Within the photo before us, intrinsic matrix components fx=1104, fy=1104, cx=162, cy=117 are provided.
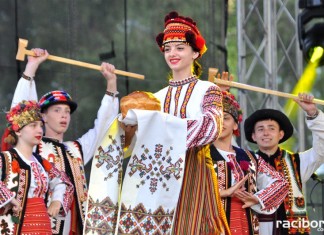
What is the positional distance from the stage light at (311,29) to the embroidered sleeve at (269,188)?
2.63 ft

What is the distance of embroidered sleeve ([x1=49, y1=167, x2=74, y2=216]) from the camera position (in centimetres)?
651

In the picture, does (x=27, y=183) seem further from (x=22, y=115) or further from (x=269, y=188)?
(x=269, y=188)

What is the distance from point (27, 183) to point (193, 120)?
3.77ft

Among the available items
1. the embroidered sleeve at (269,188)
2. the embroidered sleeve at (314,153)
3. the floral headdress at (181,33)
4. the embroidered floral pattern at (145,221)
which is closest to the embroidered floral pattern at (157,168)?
the embroidered floral pattern at (145,221)

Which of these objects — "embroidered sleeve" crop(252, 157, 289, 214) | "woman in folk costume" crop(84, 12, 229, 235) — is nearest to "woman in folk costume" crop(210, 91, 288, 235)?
"embroidered sleeve" crop(252, 157, 289, 214)

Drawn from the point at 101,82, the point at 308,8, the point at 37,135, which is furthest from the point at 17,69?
the point at 308,8

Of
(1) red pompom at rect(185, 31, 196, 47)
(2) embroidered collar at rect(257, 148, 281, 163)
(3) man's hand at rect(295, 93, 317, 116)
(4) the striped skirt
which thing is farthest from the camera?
(2) embroidered collar at rect(257, 148, 281, 163)

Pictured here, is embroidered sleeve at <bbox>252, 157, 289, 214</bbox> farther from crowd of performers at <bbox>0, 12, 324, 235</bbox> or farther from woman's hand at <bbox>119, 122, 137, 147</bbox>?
woman's hand at <bbox>119, 122, 137, 147</bbox>

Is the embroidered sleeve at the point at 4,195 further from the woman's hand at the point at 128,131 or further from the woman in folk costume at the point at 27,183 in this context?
the woman's hand at the point at 128,131

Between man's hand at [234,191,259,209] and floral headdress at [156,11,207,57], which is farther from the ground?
floral headdress at [156,11,207,57]

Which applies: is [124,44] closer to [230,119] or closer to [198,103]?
[230,119]

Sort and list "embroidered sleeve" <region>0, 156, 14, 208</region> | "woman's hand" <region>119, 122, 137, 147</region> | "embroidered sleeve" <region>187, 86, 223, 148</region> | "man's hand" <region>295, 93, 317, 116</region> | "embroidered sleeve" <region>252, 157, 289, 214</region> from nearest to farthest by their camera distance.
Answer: "embroidered sleeve" <region>187, 86, 223, 148</region> → "woman's hand" <region>119, 122, 137, 147</region> → "embroidered sleeve" <region>0, 156, 14, 208</region> → "embroidered sleeve" <region>252, 157, 289, 214</region> → "man's hand" <region>295, 93, 317, 116</region>

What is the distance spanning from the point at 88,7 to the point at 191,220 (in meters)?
2.98

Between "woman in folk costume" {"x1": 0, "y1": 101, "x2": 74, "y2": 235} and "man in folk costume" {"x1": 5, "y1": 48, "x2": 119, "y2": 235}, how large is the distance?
0.25 meters
